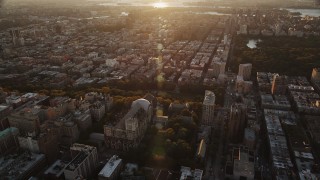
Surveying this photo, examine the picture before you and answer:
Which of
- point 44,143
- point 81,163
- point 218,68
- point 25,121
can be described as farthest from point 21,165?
point 218,68

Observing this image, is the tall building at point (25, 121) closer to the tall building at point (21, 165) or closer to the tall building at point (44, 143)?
the tall building at point (44, 143)

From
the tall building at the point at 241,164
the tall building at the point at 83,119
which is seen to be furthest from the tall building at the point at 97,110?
the tall building at the point at 241,164

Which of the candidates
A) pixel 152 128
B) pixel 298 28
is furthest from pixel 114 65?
pixel 298 28

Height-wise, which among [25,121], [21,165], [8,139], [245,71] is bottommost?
[21,165]

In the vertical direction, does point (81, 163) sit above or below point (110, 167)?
above

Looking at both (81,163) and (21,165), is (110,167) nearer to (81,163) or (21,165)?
(81,163)
